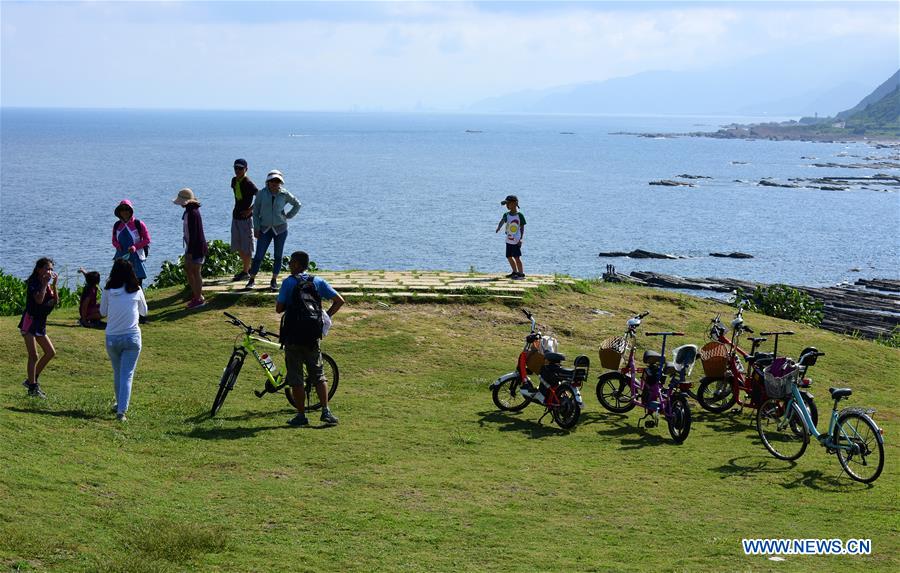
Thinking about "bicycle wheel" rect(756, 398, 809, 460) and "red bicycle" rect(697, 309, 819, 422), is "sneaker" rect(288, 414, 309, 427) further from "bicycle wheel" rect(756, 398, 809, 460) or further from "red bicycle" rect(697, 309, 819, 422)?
"bicycle wheel" rect(756, 398, 809, 460)

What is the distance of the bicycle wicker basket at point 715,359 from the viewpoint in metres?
13.2

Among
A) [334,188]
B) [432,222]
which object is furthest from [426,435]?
[334,188]

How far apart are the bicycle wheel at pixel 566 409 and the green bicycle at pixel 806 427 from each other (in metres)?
2.27

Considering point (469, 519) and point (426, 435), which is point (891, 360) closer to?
point (426, 435)

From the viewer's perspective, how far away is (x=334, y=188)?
373ft

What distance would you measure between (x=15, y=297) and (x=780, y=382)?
16.4 m

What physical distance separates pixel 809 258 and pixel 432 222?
3170 centimetres

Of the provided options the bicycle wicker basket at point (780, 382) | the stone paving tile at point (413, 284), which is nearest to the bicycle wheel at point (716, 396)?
the bicycle wicker basket at point (780, 382)

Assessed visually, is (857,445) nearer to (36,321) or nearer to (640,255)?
(36,321)

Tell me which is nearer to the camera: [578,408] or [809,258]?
[578,408]

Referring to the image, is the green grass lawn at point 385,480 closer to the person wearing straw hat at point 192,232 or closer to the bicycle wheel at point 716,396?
the bicycle wheel at point 716,396

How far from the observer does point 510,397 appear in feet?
43.8

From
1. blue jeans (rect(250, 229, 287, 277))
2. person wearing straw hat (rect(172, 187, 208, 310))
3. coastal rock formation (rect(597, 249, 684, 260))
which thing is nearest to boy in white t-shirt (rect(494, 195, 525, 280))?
blue jeans (rect(250, 229, 287, 277))

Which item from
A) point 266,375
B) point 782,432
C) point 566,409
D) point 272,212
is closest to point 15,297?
point 272,212
